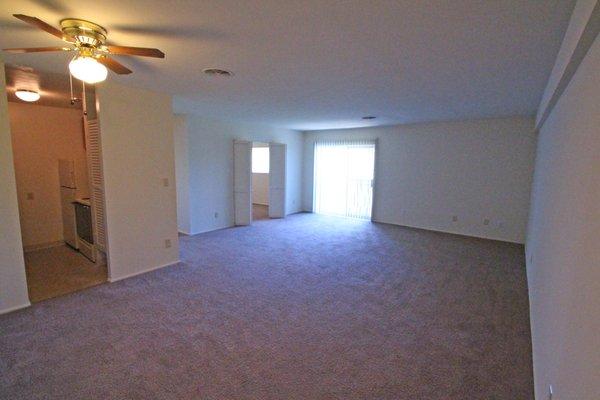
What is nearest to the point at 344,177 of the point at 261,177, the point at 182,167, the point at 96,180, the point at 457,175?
the point at 457,175

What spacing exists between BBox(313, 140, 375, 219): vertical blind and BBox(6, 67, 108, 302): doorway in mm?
5131

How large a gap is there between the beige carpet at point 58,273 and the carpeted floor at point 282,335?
0.26m

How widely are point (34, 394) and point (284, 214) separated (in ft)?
18.9

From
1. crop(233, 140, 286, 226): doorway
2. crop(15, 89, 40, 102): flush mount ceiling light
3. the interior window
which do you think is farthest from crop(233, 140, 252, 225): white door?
crop(15, 89, 40, 102): flush mount ceiling light

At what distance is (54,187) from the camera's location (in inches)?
191

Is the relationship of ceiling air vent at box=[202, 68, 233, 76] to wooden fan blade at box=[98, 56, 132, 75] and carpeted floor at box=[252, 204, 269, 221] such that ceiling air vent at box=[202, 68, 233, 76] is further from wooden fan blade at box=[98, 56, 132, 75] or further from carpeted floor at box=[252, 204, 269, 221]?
carpeted floor at box=[252, 204, 269, 221]

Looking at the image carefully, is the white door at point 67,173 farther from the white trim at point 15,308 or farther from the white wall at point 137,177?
the white trim at point 15,308

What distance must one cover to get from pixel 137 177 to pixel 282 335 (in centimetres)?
261

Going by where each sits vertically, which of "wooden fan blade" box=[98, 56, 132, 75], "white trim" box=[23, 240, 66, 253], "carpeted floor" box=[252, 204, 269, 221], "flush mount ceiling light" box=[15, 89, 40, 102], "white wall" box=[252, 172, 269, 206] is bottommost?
"white trim" box=[23, 240, 66, 253]

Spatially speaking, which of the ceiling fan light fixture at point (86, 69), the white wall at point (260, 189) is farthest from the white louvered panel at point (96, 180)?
the white wall at point (260, 189)

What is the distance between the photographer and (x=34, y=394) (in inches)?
71.7

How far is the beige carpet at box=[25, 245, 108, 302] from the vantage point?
3218 millimetres

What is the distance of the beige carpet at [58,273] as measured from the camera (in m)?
3.22

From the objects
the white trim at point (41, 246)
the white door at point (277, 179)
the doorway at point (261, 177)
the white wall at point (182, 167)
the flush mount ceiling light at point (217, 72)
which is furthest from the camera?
the doorway at point (261, 177)
